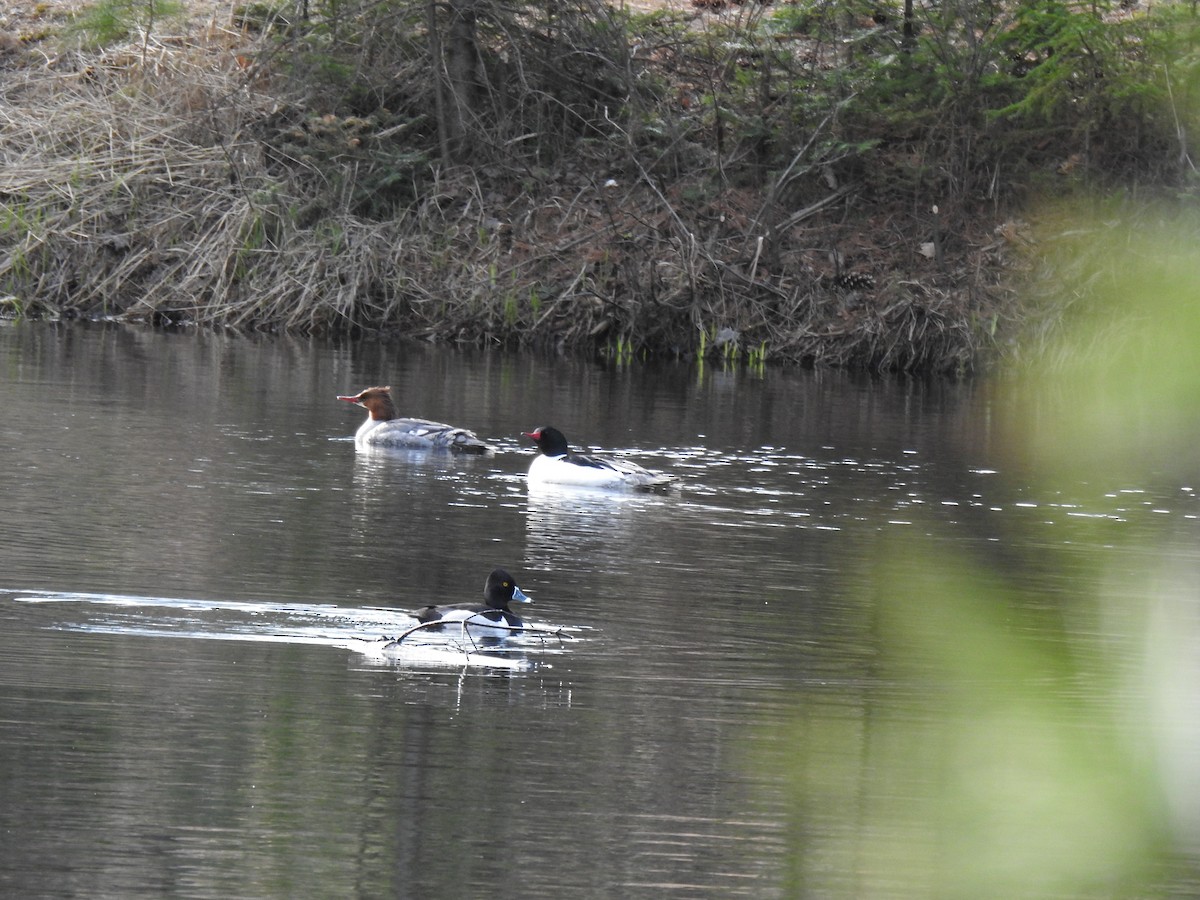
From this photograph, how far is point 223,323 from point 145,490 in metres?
15.1

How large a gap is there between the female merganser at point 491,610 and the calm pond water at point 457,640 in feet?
0.42

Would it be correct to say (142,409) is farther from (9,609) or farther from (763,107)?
(763,107)

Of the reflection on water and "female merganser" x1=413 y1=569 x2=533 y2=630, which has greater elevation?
"female merganser" x1=413 y1=569 x2=533 y2=630

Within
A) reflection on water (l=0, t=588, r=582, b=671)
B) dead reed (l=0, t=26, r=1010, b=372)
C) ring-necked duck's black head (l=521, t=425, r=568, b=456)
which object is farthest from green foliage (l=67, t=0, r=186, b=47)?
reflection on water (l=0, t=588, r=582, b=671)

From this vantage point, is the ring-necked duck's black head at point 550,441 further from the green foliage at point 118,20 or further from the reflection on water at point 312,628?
the green foliage at point 118,20

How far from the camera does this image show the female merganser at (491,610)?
8.73 metres

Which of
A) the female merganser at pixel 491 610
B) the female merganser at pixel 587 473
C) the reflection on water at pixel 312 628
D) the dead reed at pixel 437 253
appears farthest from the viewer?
the dead reed at pixel 437 253

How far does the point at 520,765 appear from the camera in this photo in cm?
652

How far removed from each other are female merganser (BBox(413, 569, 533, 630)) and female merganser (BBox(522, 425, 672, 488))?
5573mm

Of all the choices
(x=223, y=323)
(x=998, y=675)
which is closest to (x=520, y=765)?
(x=998, y=675)

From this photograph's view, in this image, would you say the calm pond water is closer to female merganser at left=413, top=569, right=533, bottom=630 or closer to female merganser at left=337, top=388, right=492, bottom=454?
female merganser at left=413, top=569, right=533, bottom=630

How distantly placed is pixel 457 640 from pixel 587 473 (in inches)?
237

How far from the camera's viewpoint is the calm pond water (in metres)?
5.25

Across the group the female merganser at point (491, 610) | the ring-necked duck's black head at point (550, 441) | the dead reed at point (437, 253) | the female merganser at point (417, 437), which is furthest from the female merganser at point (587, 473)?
the dead reed at point (437, 253)
